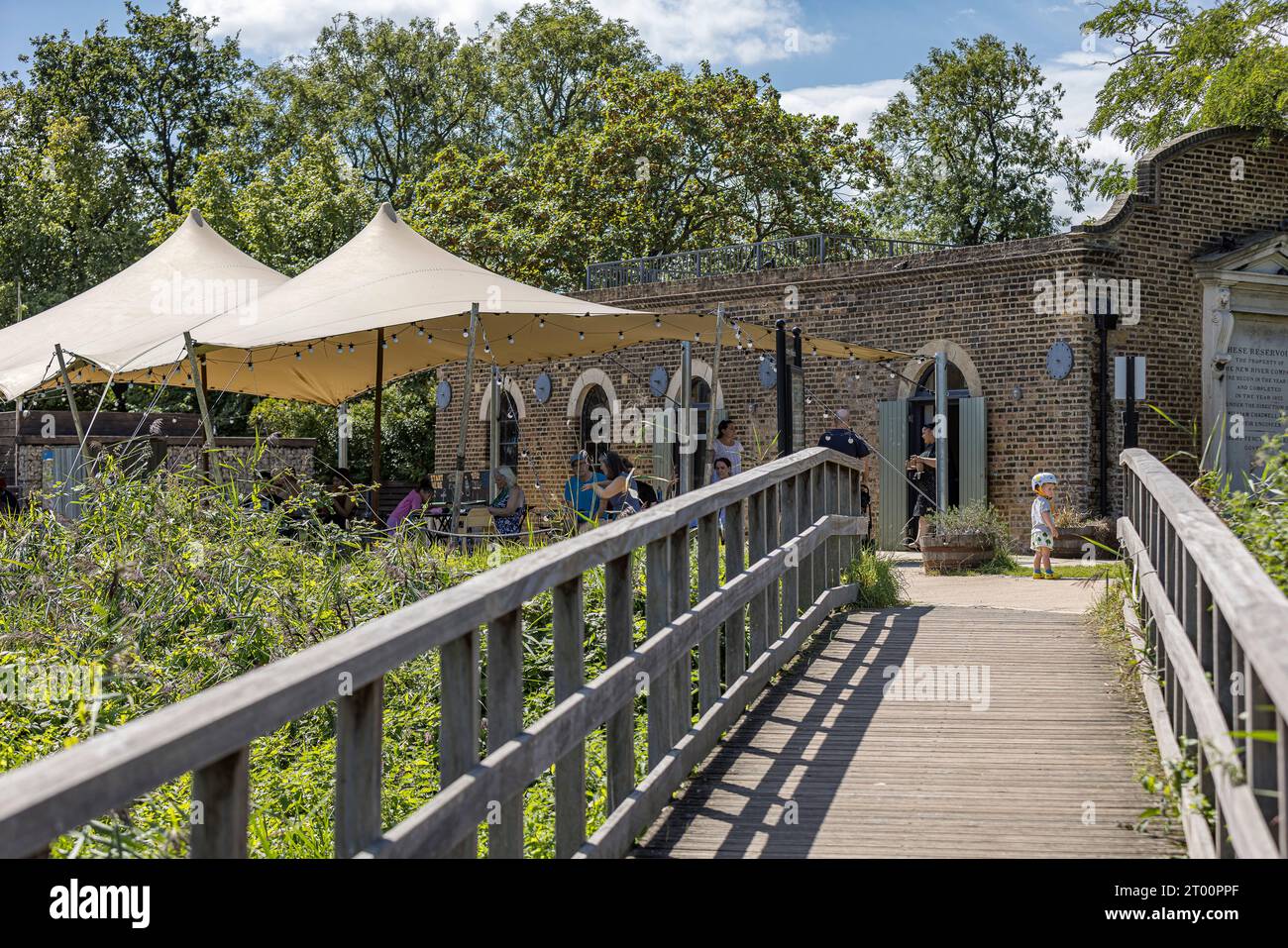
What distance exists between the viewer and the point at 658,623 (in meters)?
5.04

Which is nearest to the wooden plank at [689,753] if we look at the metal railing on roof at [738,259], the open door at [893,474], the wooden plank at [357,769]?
the wooden plank at [357,769]

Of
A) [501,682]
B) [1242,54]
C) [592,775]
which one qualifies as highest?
[1242,54]

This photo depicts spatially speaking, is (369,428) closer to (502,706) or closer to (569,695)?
(569,695)

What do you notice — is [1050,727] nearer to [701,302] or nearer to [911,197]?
[701,302]

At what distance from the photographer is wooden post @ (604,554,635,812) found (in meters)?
4.61

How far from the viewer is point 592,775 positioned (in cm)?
627

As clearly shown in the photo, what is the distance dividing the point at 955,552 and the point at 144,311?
832 centimetres

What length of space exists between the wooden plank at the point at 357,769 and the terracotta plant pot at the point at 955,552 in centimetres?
1110

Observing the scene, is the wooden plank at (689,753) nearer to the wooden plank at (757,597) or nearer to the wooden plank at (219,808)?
the wooden plank at (757,597)

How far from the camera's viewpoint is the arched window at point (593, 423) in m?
22.8

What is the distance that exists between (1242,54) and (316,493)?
56.6 ft

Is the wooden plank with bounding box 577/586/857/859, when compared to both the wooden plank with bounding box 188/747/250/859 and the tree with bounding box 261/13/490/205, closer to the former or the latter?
the wooden plank with bounding box 188/747/250/859

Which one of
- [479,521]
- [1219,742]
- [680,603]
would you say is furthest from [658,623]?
[479,521]

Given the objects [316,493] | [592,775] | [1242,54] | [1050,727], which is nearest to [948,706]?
[1050,727]
